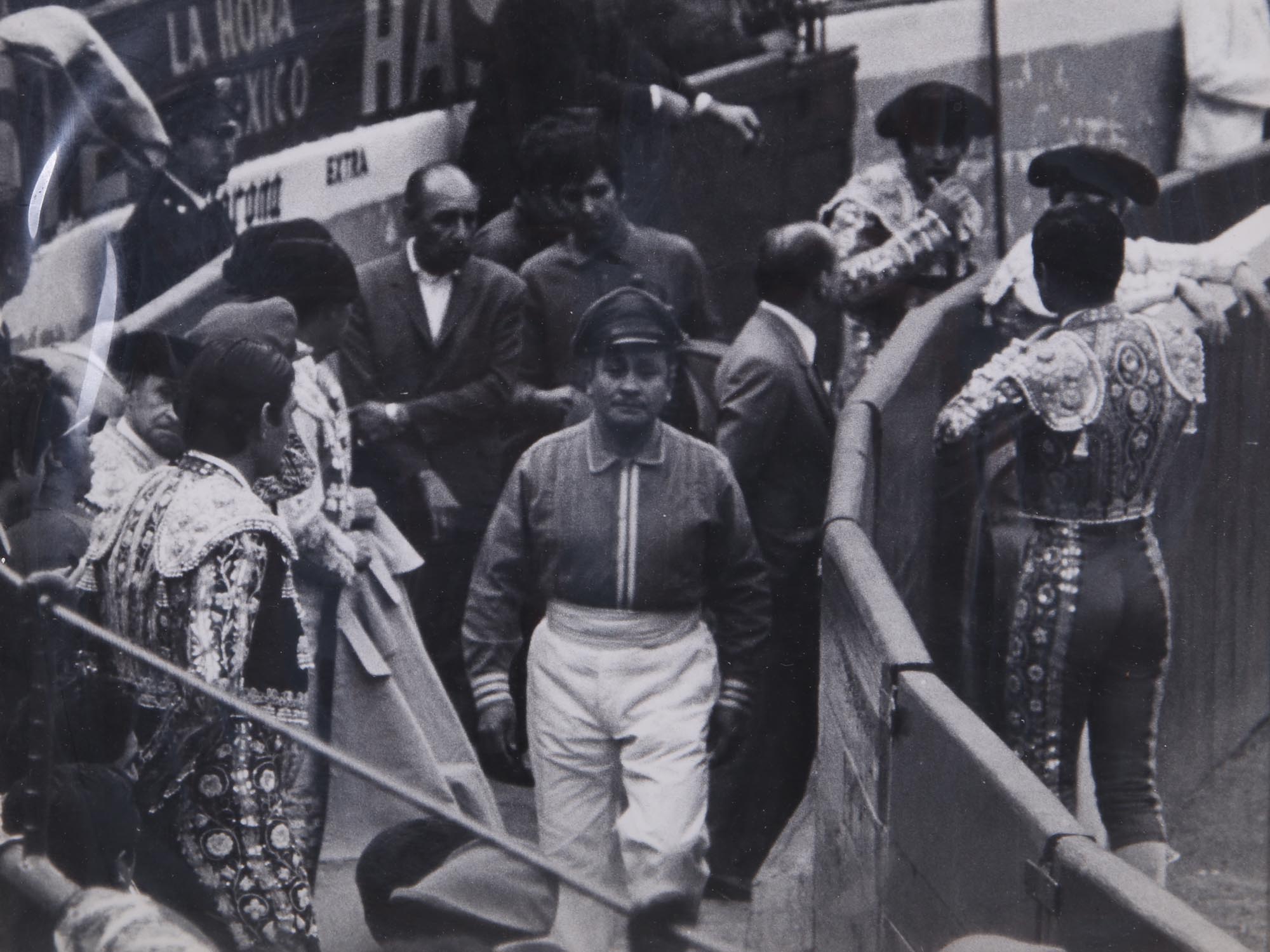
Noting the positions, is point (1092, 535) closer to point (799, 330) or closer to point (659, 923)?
point (799, 330)

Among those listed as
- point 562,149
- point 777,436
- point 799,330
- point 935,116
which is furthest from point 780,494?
point 935,116

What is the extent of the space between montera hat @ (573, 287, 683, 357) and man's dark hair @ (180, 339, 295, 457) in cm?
76

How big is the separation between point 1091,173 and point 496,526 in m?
1.87

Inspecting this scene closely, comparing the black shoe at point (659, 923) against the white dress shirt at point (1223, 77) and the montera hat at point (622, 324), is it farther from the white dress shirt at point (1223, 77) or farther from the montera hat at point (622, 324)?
the white dress shirt at point (1223, 77)

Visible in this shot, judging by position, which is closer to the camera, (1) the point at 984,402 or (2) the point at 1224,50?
(1) the point at 984,402

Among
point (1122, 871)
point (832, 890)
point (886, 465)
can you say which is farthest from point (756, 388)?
point (1122, 871)

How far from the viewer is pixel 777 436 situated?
497 cm

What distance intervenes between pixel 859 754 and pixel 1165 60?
2.06 metres

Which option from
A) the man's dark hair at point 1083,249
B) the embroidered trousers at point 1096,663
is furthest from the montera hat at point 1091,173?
the embroidered trousers at point 1096,663

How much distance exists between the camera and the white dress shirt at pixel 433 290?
15.0 feet

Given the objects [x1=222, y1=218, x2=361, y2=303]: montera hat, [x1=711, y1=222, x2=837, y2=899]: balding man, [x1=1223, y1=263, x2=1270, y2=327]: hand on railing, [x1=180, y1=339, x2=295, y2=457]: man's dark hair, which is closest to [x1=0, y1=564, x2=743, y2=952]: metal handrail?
[x1=711, y1=222, x2=837, y2=899]: balding man

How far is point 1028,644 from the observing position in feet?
16.9

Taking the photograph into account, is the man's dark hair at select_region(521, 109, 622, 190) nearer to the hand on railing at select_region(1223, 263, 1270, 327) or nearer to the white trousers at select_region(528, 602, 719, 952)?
the white trousers at select_region(528, 602, 719, 952)

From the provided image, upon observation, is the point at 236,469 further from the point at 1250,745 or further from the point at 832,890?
the point at 1250,745
